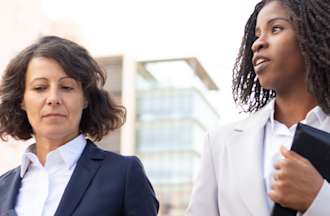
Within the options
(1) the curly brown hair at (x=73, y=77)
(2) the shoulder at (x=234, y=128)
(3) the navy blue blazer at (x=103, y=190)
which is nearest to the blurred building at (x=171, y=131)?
(1) the curly brown hair at (x=73, y=77)

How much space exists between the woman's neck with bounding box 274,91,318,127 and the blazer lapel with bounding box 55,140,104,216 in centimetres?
66

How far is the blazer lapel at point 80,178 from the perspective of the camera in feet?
7.16

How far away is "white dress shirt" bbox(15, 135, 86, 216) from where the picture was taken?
2238 mm

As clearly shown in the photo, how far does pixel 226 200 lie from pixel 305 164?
0.32 m

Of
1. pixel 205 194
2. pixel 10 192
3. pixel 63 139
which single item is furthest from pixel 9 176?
pixel 205 194

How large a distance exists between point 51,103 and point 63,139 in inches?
7.1

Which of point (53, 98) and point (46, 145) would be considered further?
point (46, 145)

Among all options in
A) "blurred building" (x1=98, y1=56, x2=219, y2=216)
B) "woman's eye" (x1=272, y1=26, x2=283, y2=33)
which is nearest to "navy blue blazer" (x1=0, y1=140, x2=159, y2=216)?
"woman's eye" (x1=272, y1=26, x2=283, y2=33)

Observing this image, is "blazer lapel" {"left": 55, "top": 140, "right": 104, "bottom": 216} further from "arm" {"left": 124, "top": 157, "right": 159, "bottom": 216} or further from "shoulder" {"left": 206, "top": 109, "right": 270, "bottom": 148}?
"shoulder" {"left": 206, "top": 109, "right": 270, "bottom": 148}

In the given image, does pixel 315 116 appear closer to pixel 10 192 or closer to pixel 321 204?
pixel 321 204

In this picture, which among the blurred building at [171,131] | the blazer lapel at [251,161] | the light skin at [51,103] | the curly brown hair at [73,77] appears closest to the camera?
the blazer lapel at [251,161]

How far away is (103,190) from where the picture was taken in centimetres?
225

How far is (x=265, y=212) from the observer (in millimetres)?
1891

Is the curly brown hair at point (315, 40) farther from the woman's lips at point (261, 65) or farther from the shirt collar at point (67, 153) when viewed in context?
the shirt collar at point (67, 153)
